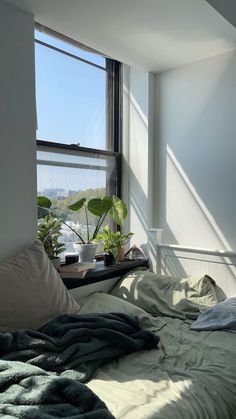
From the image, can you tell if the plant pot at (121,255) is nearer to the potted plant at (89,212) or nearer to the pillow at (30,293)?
the potted plant at (89,212)

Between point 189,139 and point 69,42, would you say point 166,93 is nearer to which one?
point 189,139

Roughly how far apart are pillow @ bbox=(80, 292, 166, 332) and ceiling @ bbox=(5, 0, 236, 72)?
5.80ft

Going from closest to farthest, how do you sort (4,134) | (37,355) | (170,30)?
(37,355) < (4,134) < (170,30)

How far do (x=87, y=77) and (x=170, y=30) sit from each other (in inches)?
31.7

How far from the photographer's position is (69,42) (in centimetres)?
254

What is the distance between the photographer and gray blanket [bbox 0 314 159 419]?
1045 millimetres

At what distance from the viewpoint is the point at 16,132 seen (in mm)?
1918

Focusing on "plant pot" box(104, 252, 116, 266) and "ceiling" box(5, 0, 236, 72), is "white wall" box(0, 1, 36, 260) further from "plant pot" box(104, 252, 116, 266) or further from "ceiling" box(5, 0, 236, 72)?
"plant pot" box(104, 252, 116, 266)

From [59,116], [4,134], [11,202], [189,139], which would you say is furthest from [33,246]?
[189,139]

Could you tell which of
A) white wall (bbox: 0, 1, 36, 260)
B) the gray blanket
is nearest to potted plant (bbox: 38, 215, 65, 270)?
white wall (bbox: 0, 1, 36, 260)

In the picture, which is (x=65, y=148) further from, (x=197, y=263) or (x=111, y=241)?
(x=197, y=263)

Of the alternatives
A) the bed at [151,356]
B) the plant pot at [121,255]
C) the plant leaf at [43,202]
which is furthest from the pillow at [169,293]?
the plant leaf at [43,202]

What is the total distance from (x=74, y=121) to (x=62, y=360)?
182 centimetres

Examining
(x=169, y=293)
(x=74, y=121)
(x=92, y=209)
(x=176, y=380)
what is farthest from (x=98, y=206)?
(x=176, y=380)
